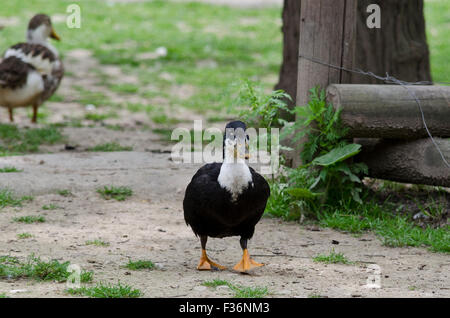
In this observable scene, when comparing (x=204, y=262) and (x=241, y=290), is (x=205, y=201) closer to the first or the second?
(x=204, y=262)

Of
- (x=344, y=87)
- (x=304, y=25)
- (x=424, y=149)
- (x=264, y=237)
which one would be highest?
(x=304, y=25)

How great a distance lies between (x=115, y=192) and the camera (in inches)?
264

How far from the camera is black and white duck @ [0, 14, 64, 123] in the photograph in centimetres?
938

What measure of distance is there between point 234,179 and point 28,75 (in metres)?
5.70

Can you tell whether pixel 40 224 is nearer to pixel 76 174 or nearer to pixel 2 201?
pixel 2 201

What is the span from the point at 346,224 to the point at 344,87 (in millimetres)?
1100

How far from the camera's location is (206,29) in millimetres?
16906

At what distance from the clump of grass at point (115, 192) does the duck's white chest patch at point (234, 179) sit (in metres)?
2.25

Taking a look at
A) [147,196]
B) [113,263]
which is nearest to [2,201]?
[147,196]


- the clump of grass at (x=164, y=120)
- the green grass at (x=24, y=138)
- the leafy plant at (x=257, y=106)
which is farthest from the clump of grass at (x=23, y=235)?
the clump of grass at (x=164, y=120)

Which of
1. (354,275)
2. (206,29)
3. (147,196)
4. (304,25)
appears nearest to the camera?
(354,275)

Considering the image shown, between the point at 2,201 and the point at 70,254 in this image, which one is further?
the point at 2,201

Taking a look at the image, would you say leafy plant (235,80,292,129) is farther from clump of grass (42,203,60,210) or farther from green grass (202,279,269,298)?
green grass (202,279,269,298)

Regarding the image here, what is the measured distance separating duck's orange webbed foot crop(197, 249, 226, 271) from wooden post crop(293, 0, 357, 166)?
1922 mm
